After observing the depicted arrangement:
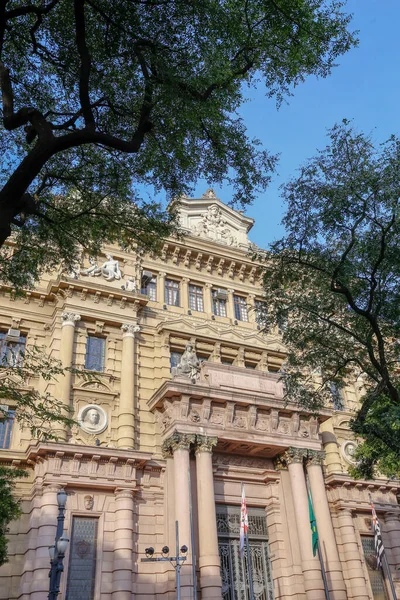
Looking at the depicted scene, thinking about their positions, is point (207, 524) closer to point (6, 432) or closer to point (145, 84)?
point (6, 432)

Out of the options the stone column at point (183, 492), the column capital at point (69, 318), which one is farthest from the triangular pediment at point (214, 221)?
the stone column at point (183, 492)

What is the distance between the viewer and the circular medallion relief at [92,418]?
67.0 ft

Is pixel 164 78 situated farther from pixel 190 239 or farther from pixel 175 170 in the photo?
pixel 190 239

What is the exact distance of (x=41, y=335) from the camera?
72.6 feet

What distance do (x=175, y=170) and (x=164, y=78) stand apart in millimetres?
2710

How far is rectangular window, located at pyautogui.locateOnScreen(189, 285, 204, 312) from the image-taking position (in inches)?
1045

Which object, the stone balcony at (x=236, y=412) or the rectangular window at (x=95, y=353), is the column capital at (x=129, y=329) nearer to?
the rectangular window at (x=95, y=353)

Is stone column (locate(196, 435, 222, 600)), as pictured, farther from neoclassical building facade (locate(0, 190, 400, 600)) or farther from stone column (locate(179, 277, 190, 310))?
stone column (locate(179, 277, 190, 310))

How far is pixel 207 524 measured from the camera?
18.7m

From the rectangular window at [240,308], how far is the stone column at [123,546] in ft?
35.6

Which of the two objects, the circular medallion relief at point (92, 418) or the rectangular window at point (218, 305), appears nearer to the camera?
the circular medallion relief at point (92, 418)

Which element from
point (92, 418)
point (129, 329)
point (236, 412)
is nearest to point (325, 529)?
point (236, 412)

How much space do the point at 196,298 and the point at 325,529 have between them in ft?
37.4

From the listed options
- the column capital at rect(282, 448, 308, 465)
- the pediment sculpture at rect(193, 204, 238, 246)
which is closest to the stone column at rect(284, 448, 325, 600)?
the column capital at rect(282, 448, 308, 465)
